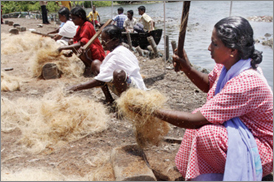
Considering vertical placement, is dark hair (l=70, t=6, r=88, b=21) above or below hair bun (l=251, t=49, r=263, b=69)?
above

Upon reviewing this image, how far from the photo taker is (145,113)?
2020mm

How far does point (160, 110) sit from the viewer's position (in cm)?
196

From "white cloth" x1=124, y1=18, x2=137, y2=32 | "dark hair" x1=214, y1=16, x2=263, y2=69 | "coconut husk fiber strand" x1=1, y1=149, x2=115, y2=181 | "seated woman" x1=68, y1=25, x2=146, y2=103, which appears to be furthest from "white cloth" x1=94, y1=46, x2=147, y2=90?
"white cloth" x1=124, y1=18, x2=137, y2=32

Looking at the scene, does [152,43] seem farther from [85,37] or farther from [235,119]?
[235,119]

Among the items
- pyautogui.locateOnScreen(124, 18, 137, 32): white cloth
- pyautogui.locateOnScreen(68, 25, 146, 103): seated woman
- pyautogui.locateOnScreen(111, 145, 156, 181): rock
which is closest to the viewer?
pyautogui.locateOnScreen(111, 145, 156, 181): rock

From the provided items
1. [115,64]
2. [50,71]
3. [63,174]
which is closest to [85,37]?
[50,71]

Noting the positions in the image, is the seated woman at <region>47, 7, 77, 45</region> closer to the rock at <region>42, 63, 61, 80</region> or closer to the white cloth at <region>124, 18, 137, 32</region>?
the rock at <region>42, 63, 61, 80</region>

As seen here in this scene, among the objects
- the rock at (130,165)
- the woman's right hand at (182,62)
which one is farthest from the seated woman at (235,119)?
the woman's right hand at (182,62)

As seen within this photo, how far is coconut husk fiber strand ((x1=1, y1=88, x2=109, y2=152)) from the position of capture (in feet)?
9.19

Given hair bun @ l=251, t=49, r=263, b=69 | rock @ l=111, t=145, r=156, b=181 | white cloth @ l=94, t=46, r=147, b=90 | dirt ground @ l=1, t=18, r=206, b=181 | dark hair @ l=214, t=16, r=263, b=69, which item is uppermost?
dark hair @ l=214, t=16, r=263, b=69

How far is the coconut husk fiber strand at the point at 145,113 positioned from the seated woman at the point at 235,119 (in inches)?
6.4

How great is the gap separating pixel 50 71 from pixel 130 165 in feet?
12.2

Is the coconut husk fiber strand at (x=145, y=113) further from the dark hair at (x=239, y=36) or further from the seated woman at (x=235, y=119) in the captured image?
the dark hair at (x=239, y=36)

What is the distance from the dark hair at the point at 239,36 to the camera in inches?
69.5
